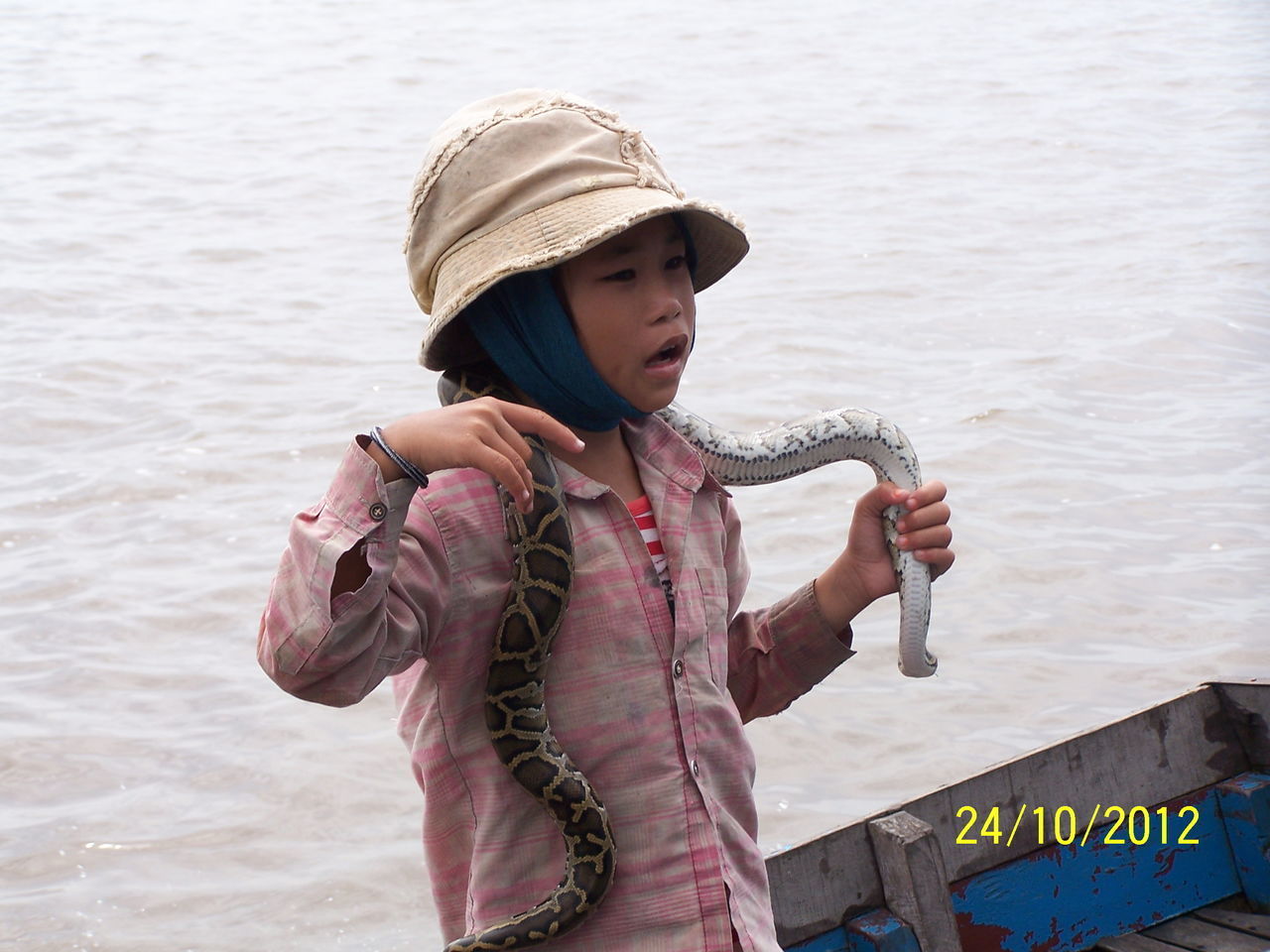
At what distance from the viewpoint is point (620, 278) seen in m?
1.77

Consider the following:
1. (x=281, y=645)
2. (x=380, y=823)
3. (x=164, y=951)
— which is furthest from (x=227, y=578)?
(x=281, y=645)

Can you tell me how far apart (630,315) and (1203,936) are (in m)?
2.01

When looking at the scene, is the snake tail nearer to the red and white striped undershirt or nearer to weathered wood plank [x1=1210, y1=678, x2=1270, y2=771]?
the red and white striped undershirt

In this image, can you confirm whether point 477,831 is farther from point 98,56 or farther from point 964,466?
point 98,56

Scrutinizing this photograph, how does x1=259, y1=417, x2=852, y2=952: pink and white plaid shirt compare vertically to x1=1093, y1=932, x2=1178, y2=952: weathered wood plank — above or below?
above

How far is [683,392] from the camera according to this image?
25.7 ft

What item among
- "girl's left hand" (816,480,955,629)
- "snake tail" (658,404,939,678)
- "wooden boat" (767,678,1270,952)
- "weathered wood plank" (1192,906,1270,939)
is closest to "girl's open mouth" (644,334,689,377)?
"snake tail" (658,404,939,678)

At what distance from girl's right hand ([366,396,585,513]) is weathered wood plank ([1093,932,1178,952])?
77.6 inches

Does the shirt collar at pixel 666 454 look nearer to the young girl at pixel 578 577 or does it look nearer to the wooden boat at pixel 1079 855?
the young girl at pixel 578 577

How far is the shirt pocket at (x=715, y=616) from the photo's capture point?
1.86 m

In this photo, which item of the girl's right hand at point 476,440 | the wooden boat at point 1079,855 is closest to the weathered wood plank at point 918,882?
the wooden boat at point 1079,855
